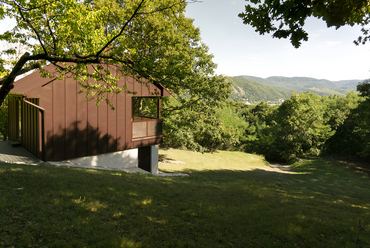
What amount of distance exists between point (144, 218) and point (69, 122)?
7764 mm

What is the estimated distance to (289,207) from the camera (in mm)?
7102

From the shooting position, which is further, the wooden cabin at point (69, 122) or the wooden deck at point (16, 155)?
the wooden deck at point (16, 155)

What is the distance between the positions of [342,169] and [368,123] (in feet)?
18.8

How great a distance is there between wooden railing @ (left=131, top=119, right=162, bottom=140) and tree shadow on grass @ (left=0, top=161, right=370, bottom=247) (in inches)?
235

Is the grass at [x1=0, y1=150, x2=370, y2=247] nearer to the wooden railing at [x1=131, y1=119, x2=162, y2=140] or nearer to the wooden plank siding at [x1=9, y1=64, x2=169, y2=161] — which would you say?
the wooden plank siding at [x1=9, y1=64, x2=169, y2=161]

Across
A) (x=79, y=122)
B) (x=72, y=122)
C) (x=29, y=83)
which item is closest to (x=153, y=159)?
(x=79, y=122)

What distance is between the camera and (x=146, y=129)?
1414 cm

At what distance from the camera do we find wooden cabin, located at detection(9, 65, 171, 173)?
32.6 feet

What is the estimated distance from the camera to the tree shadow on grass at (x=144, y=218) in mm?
4121

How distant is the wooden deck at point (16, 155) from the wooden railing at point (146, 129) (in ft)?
16.9

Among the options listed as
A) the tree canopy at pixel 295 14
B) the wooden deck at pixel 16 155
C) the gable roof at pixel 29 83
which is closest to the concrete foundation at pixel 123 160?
the wooden deck at pixel 16 155

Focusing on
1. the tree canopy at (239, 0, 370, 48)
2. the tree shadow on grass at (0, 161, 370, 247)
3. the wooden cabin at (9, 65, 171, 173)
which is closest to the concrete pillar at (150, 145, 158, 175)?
the wooden cabin at (9, 65, 171, 173)

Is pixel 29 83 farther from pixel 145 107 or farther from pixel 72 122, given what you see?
pixel 145 107

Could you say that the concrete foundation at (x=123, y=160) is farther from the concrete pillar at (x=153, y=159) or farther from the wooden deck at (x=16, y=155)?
the wooden deck at (x=16, y=155)
